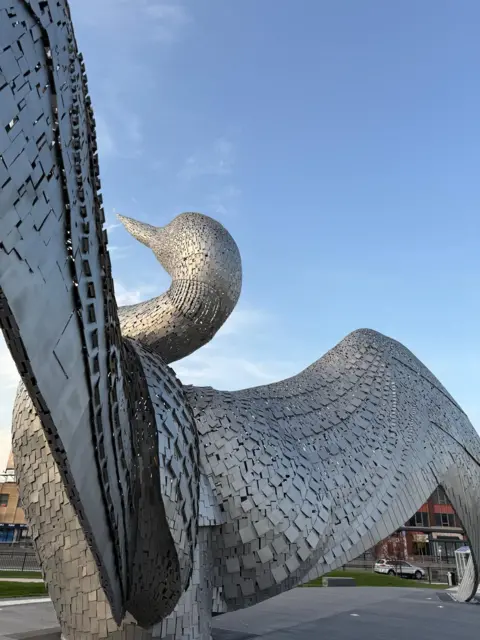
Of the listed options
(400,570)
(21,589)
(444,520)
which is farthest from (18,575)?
(444,520)

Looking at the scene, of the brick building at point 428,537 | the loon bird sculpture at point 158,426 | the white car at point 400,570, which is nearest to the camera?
the loon bird sculpture at point 158,426

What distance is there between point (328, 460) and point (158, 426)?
355 cm

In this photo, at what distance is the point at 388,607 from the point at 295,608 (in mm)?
2389

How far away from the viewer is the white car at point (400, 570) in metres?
26.6

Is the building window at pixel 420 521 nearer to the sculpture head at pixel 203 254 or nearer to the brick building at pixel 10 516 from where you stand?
the brick building at pixel 10 516

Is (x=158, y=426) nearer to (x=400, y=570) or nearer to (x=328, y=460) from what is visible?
(x=328, y=460)

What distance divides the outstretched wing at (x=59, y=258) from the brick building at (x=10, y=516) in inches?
1819

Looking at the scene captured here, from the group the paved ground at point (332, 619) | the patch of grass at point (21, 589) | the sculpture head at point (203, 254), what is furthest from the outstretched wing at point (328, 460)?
the patch of grass at point (21, 589)

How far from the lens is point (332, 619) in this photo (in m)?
10.4

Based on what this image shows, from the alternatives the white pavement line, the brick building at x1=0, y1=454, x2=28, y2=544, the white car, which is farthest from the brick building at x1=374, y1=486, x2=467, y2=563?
the white pavement line

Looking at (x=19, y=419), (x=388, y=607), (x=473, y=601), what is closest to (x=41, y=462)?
(x=19, y=419)

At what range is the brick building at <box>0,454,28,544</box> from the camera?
44.9 m

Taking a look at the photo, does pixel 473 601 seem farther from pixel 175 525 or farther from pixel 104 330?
pixel 104 330

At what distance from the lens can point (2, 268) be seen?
2.21 m
